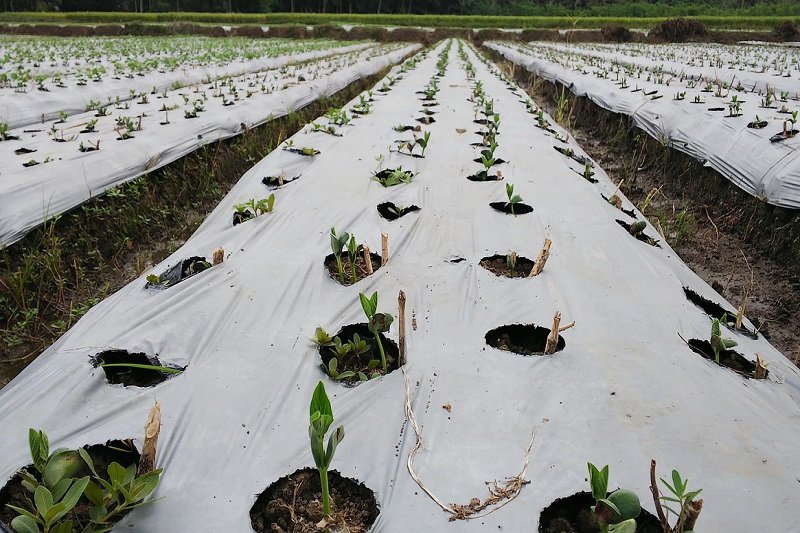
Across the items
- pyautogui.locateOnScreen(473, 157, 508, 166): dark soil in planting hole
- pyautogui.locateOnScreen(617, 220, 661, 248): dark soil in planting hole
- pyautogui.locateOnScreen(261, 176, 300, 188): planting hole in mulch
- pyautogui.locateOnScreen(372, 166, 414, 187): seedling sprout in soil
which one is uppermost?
pyautogui.locateOnScreen(473, 157, 508, 166): dark soil in planting hole

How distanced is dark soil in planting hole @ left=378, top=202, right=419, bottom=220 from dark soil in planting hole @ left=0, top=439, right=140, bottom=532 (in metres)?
1.92

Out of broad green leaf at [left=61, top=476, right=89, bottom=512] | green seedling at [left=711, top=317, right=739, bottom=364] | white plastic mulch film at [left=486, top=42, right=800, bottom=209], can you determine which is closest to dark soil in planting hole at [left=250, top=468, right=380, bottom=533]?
broad green leaf at [left=61, top=476, right=89, bottom=512]

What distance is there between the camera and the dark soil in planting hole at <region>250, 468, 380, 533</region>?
49.2 inches

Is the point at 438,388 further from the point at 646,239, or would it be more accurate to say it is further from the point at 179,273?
the point at 646,239

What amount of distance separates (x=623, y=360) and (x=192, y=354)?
62.1 inches

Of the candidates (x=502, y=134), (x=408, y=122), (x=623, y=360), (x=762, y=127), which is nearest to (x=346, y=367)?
(x=623, y=360)

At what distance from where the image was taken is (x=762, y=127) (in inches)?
166

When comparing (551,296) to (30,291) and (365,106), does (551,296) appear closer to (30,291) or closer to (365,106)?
(30,291)

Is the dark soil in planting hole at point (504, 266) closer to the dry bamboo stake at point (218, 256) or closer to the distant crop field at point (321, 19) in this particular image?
the dry bamboo stake at point (218, 256)

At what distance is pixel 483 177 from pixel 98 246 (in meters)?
2.86

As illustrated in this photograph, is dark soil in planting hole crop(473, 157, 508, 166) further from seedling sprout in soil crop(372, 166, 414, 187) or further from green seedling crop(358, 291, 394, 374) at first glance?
green seedling crop(358, 291, 394, 374)

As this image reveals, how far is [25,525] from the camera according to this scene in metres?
1.05

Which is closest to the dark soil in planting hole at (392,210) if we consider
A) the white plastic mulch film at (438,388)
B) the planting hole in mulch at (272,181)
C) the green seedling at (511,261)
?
the white plastic mulch film at (438,388)

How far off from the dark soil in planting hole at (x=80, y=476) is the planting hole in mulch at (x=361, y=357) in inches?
25.2
